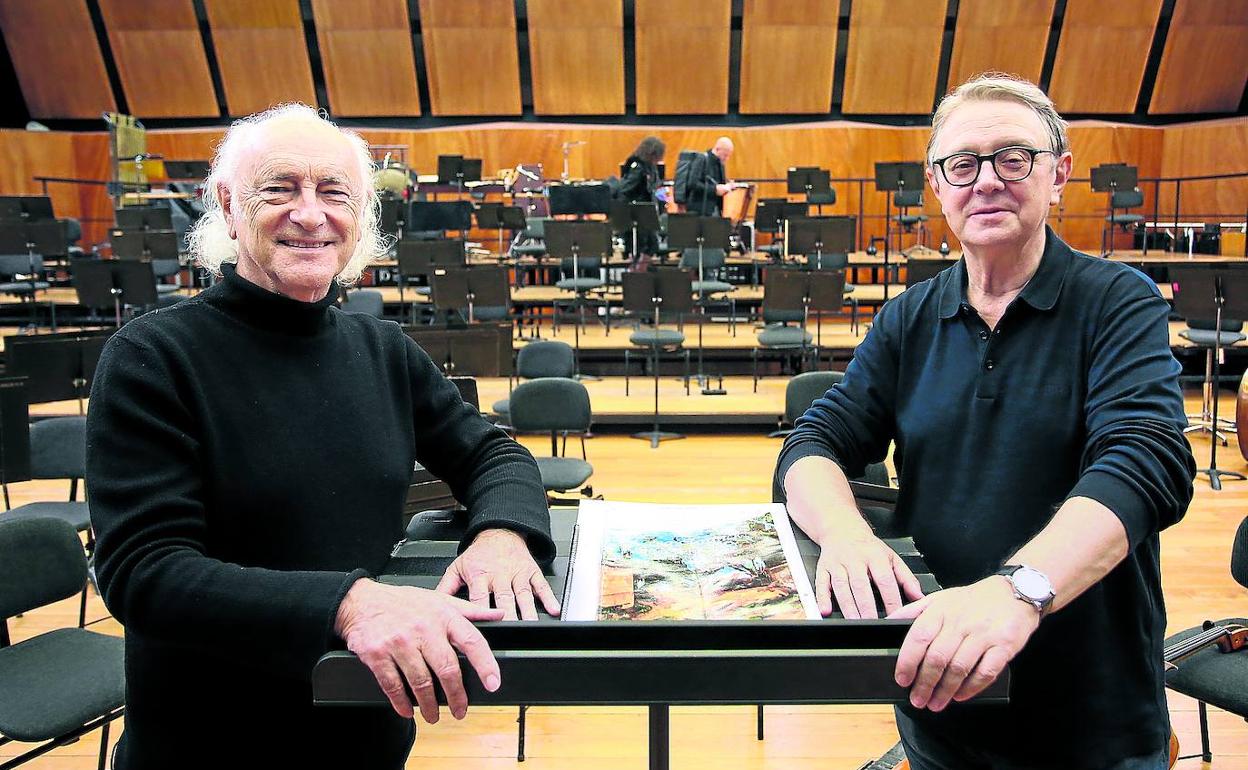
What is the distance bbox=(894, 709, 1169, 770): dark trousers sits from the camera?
3.87 ft

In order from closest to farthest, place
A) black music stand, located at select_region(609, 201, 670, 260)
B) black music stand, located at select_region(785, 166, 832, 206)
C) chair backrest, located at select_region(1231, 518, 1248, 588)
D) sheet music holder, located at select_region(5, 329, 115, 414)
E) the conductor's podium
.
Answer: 1. the conductor's podium
2. chair backrest, located at select_region(1231, 518, 1248, 588)
3. sheet music holder, located at select_region(5, 329, 115, 414)
4. black music stand, located at select_region(609, 201, 670, 260)
5. black music stand, located at select_region(785, 166, 832, 206)

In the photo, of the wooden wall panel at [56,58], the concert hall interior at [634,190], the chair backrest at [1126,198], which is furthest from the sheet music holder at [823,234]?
the wooden wall panel at [56,58]

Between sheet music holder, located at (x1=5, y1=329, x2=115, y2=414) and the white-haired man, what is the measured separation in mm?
3486

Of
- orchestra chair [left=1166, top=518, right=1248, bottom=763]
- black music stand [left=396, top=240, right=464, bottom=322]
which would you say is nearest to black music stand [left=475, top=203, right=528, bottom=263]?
black music stand [left=396, top=240, right=464, bottom=322]

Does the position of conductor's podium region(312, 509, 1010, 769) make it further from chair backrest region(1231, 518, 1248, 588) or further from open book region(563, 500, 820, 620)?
chair backrest region(1231, 518, 1248, 588)

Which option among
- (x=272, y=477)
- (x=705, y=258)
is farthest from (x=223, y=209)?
(x=705, y=258)

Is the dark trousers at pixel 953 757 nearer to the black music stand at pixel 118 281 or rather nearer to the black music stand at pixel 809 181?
the black music stand at pixel 118 281

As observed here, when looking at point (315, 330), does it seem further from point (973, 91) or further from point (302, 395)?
point (973, 91)

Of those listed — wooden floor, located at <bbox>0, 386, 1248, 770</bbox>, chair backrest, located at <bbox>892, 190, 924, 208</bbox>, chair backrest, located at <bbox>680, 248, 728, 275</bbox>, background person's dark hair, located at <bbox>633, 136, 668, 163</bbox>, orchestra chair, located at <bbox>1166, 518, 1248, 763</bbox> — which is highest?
background person's dark hair, located at <bbox>633, 136, 668, 163</bbox>

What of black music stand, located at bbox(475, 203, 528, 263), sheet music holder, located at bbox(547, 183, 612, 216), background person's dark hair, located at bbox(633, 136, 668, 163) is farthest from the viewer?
background person's dark hair, located at bbox(633, 136, 668, 163)

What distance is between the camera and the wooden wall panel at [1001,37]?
43.6ft

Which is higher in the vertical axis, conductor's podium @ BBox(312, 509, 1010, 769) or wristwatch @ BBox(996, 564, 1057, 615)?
conductor's podium @ BBox(312, 509, 1010, 769)

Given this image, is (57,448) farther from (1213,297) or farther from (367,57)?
(367,57)

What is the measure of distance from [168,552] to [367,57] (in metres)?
14.0
